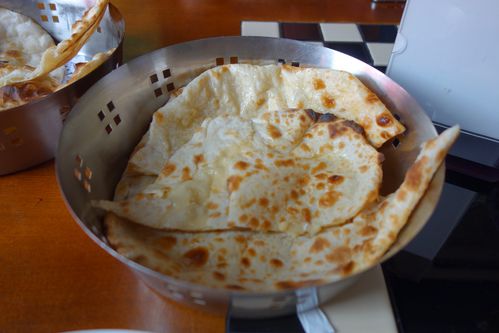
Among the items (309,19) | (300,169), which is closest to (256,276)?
(300,169)

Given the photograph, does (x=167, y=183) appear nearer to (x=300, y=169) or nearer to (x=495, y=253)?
(x=300, y=169)

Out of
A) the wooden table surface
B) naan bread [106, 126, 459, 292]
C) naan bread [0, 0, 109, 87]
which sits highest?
naan bread [0, 0, 109, 87]

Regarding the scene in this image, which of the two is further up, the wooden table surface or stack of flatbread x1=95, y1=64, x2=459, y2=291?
stack of flatbread x1=95, y1=64, x2=459, y2=291

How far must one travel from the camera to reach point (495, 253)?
73 centimetres

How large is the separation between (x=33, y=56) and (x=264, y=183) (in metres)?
0.76

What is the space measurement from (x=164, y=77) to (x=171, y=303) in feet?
1.53

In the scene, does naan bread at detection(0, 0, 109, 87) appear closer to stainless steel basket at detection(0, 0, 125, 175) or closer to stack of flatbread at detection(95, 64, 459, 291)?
stainless steel basket at detection(0, 0, 125, 175)

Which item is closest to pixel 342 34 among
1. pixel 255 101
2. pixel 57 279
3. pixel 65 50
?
pixel 255 101

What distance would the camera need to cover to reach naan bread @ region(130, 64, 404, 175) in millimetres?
774

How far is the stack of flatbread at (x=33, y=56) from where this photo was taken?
2.67 ft

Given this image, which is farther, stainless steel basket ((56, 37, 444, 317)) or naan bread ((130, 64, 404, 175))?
A: naan bread ((130, 64, 404, 175))

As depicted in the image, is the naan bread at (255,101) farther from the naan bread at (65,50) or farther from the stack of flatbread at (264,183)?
the naan bread at (65,50)

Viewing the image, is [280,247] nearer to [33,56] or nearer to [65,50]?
[65,50]

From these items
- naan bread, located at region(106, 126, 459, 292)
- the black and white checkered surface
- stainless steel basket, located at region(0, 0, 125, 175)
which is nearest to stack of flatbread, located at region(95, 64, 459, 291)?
naan bread, located at region(106, 126, 459, 292)
